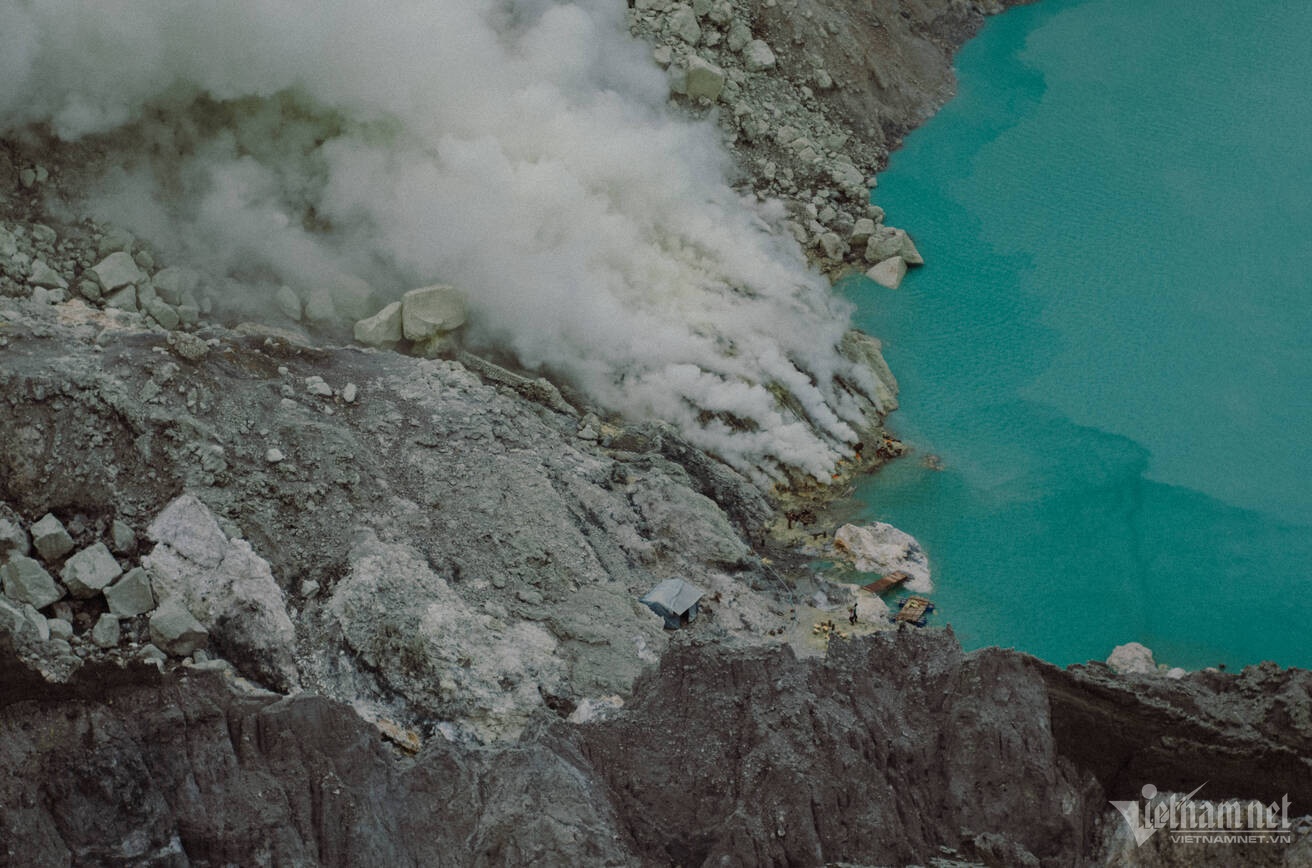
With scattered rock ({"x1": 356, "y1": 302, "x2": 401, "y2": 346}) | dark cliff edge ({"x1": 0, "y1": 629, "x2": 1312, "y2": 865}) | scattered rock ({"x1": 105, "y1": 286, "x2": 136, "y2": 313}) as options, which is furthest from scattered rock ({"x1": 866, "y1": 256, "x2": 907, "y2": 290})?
dark cliff edge ({"x1": 0, "y1": 629, "x2": 1312, "y2": 865})

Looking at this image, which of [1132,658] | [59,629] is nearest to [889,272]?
[1132,658]

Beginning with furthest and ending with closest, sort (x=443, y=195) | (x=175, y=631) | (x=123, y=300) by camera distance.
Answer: (x=443, y=195)
(x=123, y=300)
(x=175, y=631)

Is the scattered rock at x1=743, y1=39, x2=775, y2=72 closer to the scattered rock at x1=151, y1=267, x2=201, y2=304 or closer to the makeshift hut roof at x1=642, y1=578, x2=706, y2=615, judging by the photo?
the scattered rock at x1=151, y1=267, x2=201, y2=304

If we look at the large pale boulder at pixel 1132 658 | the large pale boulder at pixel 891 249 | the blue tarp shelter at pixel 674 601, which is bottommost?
the blue tarp shelter at pixel 674 601

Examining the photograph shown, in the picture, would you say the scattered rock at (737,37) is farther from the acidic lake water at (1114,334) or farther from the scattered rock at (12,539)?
the scattered rock at (12,539)

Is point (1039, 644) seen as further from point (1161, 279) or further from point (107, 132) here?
point (107, 132)

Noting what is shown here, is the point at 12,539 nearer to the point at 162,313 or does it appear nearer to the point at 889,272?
the point at 162,313

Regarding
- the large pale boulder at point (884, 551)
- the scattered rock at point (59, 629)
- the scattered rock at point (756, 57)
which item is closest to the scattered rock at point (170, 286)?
the scattered rock at point (59, 629)
